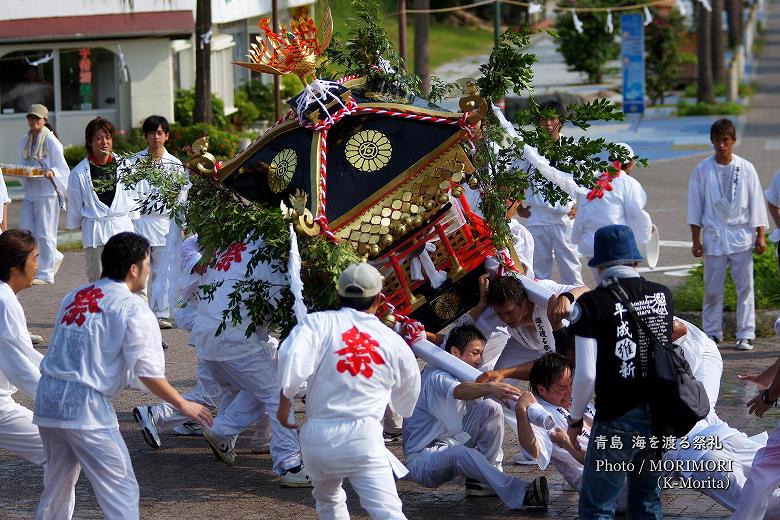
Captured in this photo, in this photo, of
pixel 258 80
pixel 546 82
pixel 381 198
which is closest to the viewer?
pixel 381 198

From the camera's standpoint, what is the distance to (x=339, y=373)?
18.8 feet

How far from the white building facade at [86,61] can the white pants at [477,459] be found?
17795 millimetres

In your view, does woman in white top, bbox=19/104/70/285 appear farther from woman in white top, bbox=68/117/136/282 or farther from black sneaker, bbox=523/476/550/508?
black sneaker, bbox=523/476/550/508

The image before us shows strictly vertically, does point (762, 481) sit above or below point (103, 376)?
below

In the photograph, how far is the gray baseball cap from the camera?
5.87 meters

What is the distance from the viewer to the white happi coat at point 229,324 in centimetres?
777

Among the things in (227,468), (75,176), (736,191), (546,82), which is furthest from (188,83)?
(227,468)

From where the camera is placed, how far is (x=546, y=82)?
3728cm

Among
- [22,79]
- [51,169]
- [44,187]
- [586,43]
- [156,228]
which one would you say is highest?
[586,43]

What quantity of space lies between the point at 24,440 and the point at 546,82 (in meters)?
31.9

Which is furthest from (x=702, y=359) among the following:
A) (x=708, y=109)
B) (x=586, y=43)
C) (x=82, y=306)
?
(x=586, y=43)

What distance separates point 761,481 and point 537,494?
135cm

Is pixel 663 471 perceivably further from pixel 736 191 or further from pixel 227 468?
pixel 736 191

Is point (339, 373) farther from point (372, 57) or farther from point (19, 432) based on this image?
point (372, 57)
